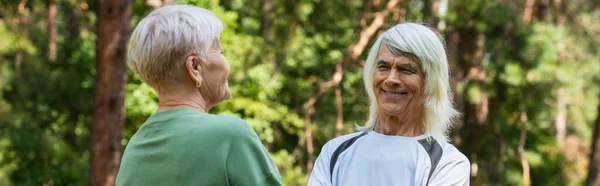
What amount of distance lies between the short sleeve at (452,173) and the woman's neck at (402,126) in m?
0.17

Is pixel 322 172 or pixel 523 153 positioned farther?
pixel 523 153

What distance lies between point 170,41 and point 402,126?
0.95 meters

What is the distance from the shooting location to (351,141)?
2.80 metres

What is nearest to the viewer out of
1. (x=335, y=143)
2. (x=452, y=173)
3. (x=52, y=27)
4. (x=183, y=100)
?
(x=183, y=100)

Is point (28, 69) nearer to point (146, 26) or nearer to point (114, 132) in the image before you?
point (114, 132)

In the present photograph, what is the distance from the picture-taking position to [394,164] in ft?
8.76

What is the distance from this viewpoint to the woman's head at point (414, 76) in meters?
2.67

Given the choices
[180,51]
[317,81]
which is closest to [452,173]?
[180,51]

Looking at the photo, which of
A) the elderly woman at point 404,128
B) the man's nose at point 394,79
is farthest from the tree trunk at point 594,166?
the man's nose at point 394,79

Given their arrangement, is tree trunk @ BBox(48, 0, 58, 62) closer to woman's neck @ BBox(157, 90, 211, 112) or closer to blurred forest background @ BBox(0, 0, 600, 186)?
blurred forest background @ BBox(0, 0, 600, 186)

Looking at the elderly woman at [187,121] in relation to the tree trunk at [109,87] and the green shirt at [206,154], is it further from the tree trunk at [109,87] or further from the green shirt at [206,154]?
the tree trunk at [109,87]

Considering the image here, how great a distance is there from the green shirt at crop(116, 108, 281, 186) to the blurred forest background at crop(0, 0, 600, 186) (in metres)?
8.51

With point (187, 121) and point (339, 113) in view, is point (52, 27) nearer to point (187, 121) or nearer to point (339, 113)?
point (339, 113)

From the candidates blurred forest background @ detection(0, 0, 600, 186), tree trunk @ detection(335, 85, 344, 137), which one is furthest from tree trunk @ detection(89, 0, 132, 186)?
tree trunk @ detection(335, 85, 344, 137)
